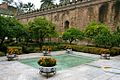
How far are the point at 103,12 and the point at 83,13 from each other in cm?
311

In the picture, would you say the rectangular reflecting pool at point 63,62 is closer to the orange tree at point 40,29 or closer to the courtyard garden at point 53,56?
the courtyard garden at point 53,56

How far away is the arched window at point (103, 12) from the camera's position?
19020 mm

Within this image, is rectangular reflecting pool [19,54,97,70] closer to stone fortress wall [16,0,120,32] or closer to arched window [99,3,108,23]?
stone fortress wall [16,0,120,32]

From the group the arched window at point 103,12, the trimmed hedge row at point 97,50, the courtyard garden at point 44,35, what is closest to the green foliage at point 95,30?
the courtyard garden at point 44,35

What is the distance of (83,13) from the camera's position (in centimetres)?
2159

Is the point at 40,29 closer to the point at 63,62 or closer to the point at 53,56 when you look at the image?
the point at 53,56

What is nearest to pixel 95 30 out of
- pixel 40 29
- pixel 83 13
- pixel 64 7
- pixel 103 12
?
pixel 103 12

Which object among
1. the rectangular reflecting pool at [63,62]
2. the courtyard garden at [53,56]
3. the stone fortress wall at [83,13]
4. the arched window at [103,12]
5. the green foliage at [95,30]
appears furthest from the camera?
the arched window at [103,12]

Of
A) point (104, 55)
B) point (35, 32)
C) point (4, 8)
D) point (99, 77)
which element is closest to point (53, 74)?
point (99, 77)

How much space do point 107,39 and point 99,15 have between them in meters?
6.74

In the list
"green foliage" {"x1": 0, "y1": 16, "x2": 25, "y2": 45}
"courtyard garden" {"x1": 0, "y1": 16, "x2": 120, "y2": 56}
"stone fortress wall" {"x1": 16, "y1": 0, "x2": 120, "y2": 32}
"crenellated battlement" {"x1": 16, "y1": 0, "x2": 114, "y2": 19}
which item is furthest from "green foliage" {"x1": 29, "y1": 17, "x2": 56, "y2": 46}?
"crenellated battlement" {"x1": 16, "y1": 0, "x2": 114, "y2": 19}

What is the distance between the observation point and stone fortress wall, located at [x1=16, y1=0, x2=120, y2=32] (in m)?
18.4

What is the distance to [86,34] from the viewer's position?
16844 mm

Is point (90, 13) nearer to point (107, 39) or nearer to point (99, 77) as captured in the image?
point (107, 39)
